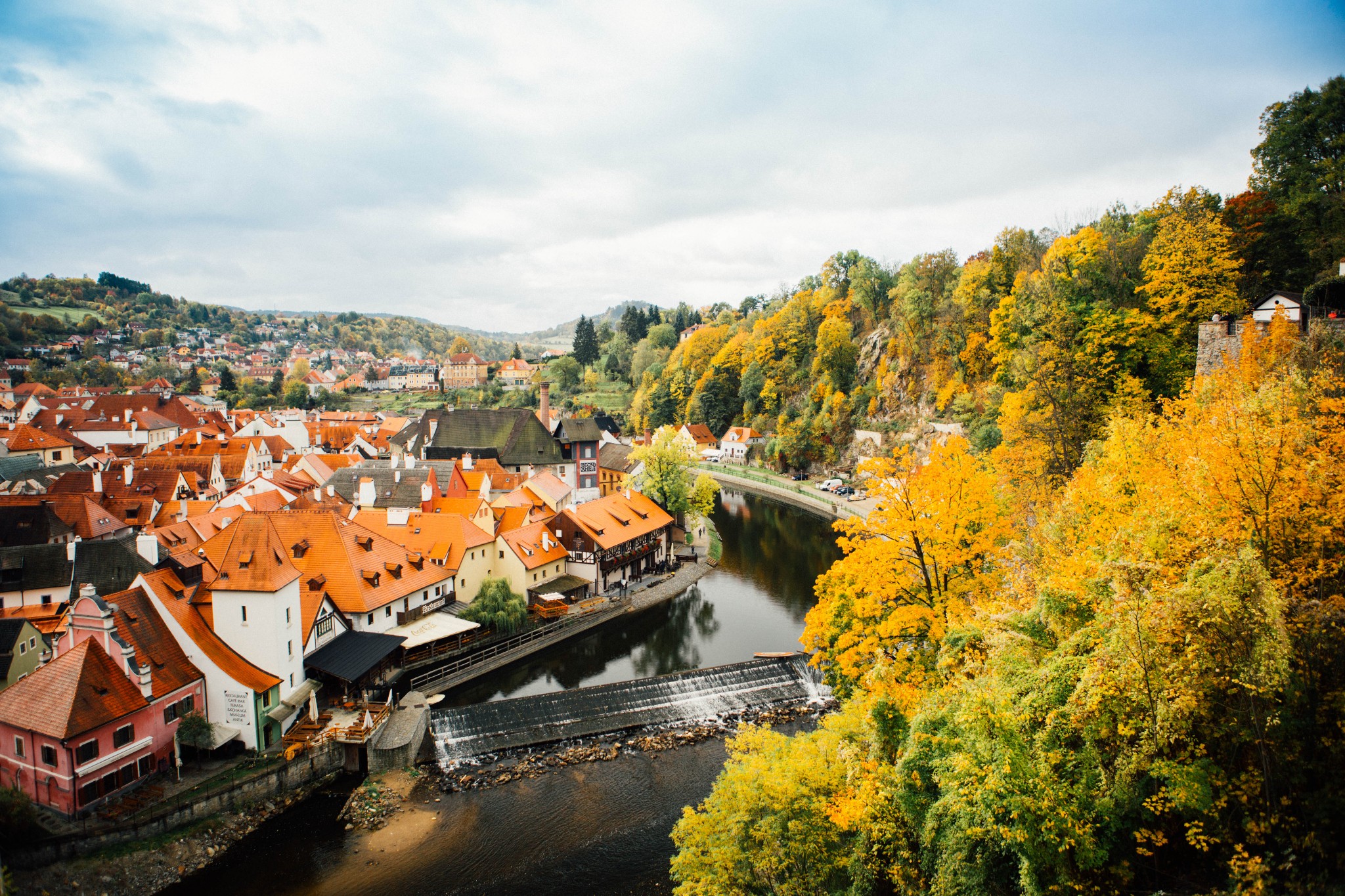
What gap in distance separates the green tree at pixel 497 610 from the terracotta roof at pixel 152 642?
10.0 metres

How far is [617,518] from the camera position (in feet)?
115

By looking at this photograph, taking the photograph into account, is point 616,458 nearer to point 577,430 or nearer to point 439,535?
point 577,430

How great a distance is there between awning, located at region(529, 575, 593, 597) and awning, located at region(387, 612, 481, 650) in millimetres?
4124

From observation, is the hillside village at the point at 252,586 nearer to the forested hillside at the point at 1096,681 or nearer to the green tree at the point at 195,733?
the green tree at the point at 195,733

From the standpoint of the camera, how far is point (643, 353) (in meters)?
106

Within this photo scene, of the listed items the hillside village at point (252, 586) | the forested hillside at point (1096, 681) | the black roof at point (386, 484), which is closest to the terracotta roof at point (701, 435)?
the hillside village at point (252, 586)

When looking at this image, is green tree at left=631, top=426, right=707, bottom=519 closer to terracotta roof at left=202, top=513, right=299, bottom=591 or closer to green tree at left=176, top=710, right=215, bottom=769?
terracotta roof at left=202, top=513, right=299, bottom=591

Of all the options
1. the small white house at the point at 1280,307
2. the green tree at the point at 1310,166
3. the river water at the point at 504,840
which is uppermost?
the green tree at the point at 1310,166

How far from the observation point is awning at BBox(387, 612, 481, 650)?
24266mm

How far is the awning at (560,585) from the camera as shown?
30297 mm

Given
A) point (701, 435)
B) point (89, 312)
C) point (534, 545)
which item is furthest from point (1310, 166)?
point (89, 312)

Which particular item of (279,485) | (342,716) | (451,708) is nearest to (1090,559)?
(451,708)

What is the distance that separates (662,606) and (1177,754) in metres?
Answer: 26.3

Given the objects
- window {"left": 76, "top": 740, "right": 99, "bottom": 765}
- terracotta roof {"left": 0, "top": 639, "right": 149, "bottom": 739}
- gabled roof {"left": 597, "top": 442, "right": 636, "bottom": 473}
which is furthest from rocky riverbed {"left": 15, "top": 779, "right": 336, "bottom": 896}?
gabled roof {"left": 597, "top": 442, "right": 636, "bottom": 473}
